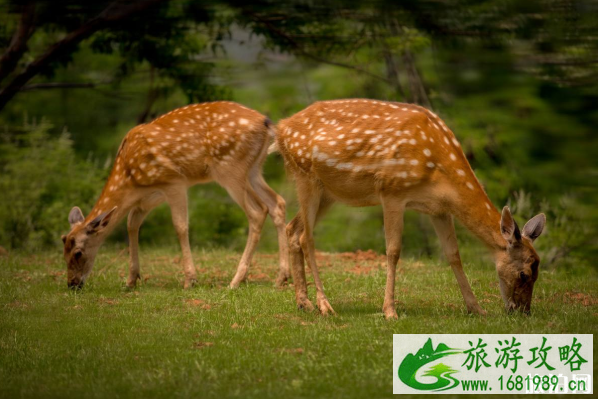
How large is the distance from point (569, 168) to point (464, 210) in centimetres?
433

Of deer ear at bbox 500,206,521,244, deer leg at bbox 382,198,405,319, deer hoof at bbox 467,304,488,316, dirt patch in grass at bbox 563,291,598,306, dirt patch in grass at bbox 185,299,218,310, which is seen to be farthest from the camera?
dirt patch in grass at bbox 185,299,218,310

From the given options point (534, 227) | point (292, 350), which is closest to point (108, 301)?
point (292, 350)

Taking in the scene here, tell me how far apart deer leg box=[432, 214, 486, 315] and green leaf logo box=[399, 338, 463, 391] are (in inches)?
56.1

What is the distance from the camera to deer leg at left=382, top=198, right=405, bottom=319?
688 centimetres

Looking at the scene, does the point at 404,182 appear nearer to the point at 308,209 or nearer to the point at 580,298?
the point at 308,209

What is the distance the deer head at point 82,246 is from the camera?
913cm

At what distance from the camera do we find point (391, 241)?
275 inches

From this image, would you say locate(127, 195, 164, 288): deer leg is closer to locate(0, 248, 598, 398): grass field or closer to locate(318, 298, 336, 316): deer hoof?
locate(0, 248, 598, 398): grass field

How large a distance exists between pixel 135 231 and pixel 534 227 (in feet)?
16.6

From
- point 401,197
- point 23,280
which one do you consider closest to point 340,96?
point 23,280

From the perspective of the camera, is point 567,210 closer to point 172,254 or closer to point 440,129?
point 440,129

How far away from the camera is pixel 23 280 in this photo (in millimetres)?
9719

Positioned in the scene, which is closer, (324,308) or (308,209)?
(324,308)

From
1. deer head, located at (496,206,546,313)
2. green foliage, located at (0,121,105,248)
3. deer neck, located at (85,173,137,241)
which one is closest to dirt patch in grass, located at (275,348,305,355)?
deer head, located at (496,206,546,313)
